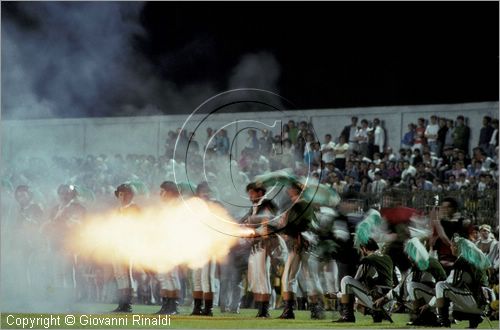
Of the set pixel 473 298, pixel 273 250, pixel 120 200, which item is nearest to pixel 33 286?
pixel 120 200

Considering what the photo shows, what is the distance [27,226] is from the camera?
16.0m

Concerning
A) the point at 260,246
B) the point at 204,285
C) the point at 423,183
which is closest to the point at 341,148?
the point at 423,183

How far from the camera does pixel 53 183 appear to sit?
16.2 metres

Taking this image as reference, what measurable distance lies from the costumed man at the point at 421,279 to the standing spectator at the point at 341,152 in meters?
5.05

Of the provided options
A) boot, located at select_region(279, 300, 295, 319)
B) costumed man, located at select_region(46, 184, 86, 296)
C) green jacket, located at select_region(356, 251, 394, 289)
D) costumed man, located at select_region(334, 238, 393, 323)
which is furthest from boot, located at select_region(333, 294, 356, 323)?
costumed man, located at select_region(46, 184, 86, 296)

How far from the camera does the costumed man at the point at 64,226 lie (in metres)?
15.2

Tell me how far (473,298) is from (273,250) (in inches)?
103

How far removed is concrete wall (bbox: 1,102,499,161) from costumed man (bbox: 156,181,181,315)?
2.83 m

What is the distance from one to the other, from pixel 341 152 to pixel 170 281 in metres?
5.58

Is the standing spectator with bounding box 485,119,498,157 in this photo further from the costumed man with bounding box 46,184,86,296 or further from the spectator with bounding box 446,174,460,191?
the costumed man with bounding box 46,184,86,296

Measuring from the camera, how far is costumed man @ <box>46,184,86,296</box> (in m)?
15.2

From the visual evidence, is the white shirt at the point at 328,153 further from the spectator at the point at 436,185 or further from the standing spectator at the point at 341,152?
A: the spectator at the point at 436,185

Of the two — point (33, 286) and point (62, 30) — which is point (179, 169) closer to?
point (33, 286)

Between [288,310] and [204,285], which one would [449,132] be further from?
[204,285]
